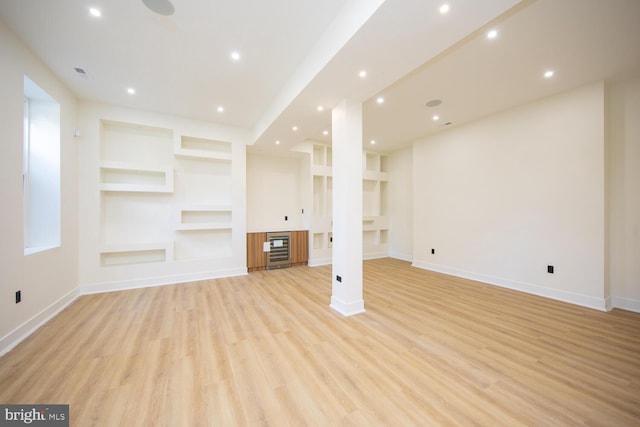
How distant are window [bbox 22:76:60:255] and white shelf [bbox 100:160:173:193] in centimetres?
71

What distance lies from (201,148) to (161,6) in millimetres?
3104

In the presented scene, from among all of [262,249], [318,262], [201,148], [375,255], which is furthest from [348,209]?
Answer: [375,255]

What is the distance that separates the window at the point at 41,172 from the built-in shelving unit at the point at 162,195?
71cm

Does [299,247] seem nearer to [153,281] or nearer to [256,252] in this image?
[256,252]

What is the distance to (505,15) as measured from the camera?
2.04 meters

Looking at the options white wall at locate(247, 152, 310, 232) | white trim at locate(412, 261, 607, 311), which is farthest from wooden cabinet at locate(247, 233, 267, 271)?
white trim at locate(412, 261, 607, 311)

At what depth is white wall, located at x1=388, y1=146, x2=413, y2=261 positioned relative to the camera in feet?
20.9

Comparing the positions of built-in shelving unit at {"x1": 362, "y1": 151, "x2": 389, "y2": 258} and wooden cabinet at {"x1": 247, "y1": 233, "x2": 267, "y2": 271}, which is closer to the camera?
wooden cabinet at {"x1": 247, "y1": 233, "x2": 267, "y2": 271}

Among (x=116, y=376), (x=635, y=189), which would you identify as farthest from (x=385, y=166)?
(x=116, y=376)

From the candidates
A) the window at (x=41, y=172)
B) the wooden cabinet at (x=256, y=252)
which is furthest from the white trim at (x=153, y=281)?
the window at (x=41, y=172)

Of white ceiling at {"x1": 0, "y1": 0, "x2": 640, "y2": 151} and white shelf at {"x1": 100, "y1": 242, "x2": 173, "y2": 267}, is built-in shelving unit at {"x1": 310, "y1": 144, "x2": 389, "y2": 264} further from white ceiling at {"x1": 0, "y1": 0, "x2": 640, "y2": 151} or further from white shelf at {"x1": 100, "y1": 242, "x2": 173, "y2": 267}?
white shelf at {"x1": 100, "y1": 242, "x2": 173, "y2": 267}

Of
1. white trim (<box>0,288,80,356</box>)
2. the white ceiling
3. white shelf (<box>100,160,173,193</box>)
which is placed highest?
the white ceiling

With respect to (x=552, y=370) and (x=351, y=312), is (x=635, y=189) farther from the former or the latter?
(x=351, y=312)

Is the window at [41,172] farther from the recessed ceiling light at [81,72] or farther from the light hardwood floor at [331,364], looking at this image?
the light hardwood floor at [331,364]
